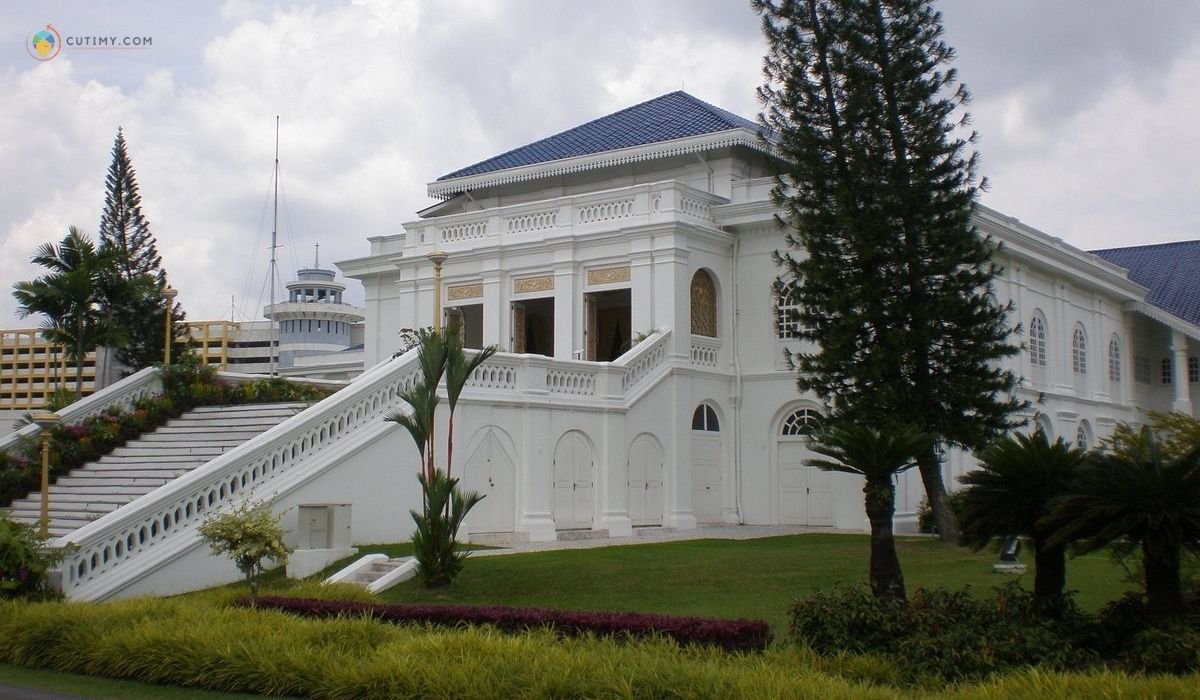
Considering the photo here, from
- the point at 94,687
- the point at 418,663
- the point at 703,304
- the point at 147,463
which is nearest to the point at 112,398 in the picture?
the point at 147,463

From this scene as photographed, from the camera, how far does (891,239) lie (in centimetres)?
2073

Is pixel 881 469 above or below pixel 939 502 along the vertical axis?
above

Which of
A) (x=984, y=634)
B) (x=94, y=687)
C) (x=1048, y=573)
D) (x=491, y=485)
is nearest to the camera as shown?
(x=984, y=634)

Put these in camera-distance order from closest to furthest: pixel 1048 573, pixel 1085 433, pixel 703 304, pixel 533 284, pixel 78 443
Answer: pixel 1048 573
pixel 78 443
pixel 703 304
pixel 533 284
pixel 1085 433

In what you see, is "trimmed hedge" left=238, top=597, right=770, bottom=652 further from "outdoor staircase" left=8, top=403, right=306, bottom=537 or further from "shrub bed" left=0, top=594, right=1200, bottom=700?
"outdoor staircase" left=8, top=403, right=306, bottom=537

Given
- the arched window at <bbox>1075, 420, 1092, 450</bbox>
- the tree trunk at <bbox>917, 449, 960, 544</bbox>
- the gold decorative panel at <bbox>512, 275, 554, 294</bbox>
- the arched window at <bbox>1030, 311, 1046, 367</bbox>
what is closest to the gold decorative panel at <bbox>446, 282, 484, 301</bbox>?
the gold decorative panel at <bbox>512, 275, 554, 294</bbox>

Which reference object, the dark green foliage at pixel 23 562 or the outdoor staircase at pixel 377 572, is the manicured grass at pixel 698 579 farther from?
the dark green foliage at pixel 23 562

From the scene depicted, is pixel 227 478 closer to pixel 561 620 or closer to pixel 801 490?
pixel 561 620

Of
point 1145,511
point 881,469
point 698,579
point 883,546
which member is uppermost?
point 881,469

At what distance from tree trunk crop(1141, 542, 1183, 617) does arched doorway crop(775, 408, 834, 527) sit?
16.7 meters

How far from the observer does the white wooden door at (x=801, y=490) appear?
26.3 m

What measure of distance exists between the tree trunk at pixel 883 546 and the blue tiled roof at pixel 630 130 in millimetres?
18808

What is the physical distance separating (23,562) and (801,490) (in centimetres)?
1681

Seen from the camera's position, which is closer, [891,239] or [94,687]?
[94,687]
